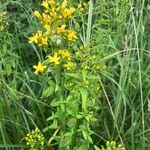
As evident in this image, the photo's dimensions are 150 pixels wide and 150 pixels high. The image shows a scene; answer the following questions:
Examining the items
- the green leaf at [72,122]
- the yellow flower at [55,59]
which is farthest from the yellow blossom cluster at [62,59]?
the green leaf at [72,122]

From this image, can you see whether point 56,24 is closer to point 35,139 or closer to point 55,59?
point 55,59

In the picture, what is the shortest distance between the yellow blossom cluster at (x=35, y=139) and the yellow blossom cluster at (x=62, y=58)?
303 mm

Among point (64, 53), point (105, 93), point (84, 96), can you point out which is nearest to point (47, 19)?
point (64, 53)

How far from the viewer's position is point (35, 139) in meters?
1.66

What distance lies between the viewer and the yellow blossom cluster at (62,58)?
150cm

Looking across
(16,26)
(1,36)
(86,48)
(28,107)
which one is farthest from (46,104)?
(16,26)

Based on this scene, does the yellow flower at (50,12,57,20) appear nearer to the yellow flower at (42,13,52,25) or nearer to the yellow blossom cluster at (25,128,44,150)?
the yellow flower at (42,13,52,25)

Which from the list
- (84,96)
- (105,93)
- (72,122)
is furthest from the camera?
(105,93)

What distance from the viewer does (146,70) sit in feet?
7.16

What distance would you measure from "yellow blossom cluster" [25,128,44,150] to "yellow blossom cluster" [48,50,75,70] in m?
0.30

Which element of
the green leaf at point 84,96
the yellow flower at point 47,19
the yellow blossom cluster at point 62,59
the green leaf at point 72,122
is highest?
the yellow flower at point 47,19

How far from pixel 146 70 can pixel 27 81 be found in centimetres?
61

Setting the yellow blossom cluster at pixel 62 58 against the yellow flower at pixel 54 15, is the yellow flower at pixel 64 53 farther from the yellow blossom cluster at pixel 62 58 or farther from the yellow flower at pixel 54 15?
the yellow flower at pixel 54 15

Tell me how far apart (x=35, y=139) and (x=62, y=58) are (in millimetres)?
352
